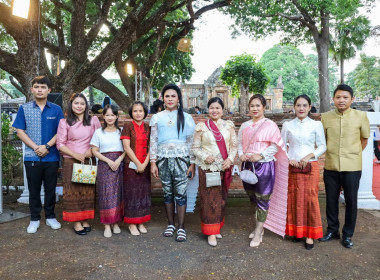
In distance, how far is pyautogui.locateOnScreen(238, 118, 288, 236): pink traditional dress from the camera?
9.87ft

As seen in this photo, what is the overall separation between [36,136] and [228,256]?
2559 mm

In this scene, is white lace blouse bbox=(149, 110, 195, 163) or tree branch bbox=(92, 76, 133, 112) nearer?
white lace blouse bbox=(149, 110, 195, 163)

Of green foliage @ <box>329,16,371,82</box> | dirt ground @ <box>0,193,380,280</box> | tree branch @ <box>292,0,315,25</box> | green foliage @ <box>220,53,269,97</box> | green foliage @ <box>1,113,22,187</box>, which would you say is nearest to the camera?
dirt ground @ <box>0,193,380,280</box>

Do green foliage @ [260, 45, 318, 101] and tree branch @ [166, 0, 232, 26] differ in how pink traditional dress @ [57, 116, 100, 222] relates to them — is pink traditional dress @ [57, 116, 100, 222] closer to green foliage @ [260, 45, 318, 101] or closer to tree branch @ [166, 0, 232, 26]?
tree branch @ [166, 0, 232, 26]

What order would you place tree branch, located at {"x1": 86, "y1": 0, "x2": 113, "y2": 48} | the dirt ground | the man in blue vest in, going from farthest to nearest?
tree branch, located at {"x1": 86, "y1": 0, "x2": 113, "y2": 48}
the man in blue vest
the dirt ground

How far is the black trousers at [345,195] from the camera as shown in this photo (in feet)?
9.96

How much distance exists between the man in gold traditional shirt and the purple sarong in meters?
0.69

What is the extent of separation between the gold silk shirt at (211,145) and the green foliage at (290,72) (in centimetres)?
3870

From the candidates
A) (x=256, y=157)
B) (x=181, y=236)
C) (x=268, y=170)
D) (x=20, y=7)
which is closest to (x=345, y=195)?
(x=268, y=170)

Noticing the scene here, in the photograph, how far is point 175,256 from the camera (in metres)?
2.83

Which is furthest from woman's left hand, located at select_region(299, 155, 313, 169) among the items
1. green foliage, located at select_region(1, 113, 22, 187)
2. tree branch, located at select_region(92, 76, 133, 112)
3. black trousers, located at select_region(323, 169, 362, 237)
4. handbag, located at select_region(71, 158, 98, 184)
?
tree branch, located at select_region(92, 76, 133, 112)

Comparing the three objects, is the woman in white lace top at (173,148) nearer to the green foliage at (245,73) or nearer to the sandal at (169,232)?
the sandal at (169,232)

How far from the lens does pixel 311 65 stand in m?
49.3

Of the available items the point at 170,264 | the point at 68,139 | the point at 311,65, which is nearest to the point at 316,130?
the point at 170,264
